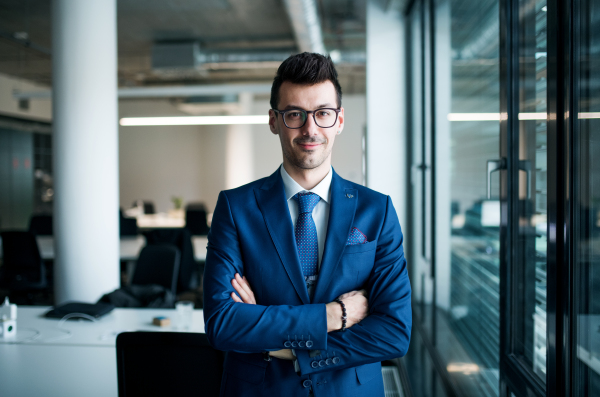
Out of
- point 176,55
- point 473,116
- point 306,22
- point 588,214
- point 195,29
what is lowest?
point 588,214

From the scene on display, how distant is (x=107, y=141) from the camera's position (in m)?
3.68

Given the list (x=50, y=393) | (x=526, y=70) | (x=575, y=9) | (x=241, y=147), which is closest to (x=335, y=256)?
(x=575, y=9)

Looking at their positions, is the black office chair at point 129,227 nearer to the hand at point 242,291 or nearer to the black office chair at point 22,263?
the black office chair at point 22,263

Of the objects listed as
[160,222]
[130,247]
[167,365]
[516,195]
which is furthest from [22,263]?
[516,195]

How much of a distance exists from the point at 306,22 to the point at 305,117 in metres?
4.39

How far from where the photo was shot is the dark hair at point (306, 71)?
1.31m

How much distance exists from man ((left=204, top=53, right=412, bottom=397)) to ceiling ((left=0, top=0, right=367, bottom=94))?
4.94m

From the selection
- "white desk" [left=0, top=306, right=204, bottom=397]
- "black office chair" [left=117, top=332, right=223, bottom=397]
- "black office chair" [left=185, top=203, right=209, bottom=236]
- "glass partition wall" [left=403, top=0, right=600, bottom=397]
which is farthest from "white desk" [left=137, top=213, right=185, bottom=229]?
"black office chair" [left=117, top=332, right=223, bottom=397]

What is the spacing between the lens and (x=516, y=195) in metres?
1.79

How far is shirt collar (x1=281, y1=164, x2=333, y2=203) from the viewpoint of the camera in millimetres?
1410

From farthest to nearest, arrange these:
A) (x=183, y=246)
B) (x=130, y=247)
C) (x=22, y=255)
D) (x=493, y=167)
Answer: (x=130, y=247) → (x=22, y=255) → (x=183, y=246) → (x=493, y=167)

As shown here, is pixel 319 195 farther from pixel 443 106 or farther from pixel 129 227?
pixel 129 227

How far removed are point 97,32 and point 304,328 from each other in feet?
11.0

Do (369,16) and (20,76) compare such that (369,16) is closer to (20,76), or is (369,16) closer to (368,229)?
(368,229)
